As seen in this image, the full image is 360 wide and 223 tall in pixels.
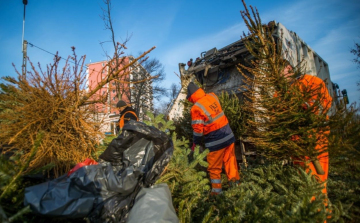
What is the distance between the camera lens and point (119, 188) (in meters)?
1.70

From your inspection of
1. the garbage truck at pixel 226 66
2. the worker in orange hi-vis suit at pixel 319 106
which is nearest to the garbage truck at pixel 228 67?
the garbage truck at pixel 226 66

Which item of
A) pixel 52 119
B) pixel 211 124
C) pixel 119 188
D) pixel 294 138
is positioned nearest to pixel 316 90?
pixel 294 138

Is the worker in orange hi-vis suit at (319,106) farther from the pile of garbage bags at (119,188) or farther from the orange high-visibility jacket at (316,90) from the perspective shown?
the pile of garbage bags at (119,188)

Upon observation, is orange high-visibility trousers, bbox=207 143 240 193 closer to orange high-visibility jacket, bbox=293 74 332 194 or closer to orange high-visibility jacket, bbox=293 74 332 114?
orange high-visibility jacket, bbox=293 74 332 194

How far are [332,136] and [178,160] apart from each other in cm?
197

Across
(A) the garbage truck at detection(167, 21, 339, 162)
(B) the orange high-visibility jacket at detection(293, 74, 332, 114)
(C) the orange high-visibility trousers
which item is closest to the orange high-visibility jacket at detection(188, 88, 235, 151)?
(C) the orange high-visibility trousers

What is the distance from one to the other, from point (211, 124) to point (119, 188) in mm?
2642

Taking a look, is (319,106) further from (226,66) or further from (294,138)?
(226,66)

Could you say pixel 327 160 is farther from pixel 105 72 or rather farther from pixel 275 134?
pixel 105 72

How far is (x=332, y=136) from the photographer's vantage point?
2.31 metres

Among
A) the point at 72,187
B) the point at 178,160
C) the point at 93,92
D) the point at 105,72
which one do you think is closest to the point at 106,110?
the point at 93,92

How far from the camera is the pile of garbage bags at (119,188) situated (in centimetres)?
146

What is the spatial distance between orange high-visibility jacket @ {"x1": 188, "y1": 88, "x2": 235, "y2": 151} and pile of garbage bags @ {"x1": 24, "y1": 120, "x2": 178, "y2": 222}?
1.87 meters

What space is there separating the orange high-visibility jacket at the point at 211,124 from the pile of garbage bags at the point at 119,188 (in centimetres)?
187
